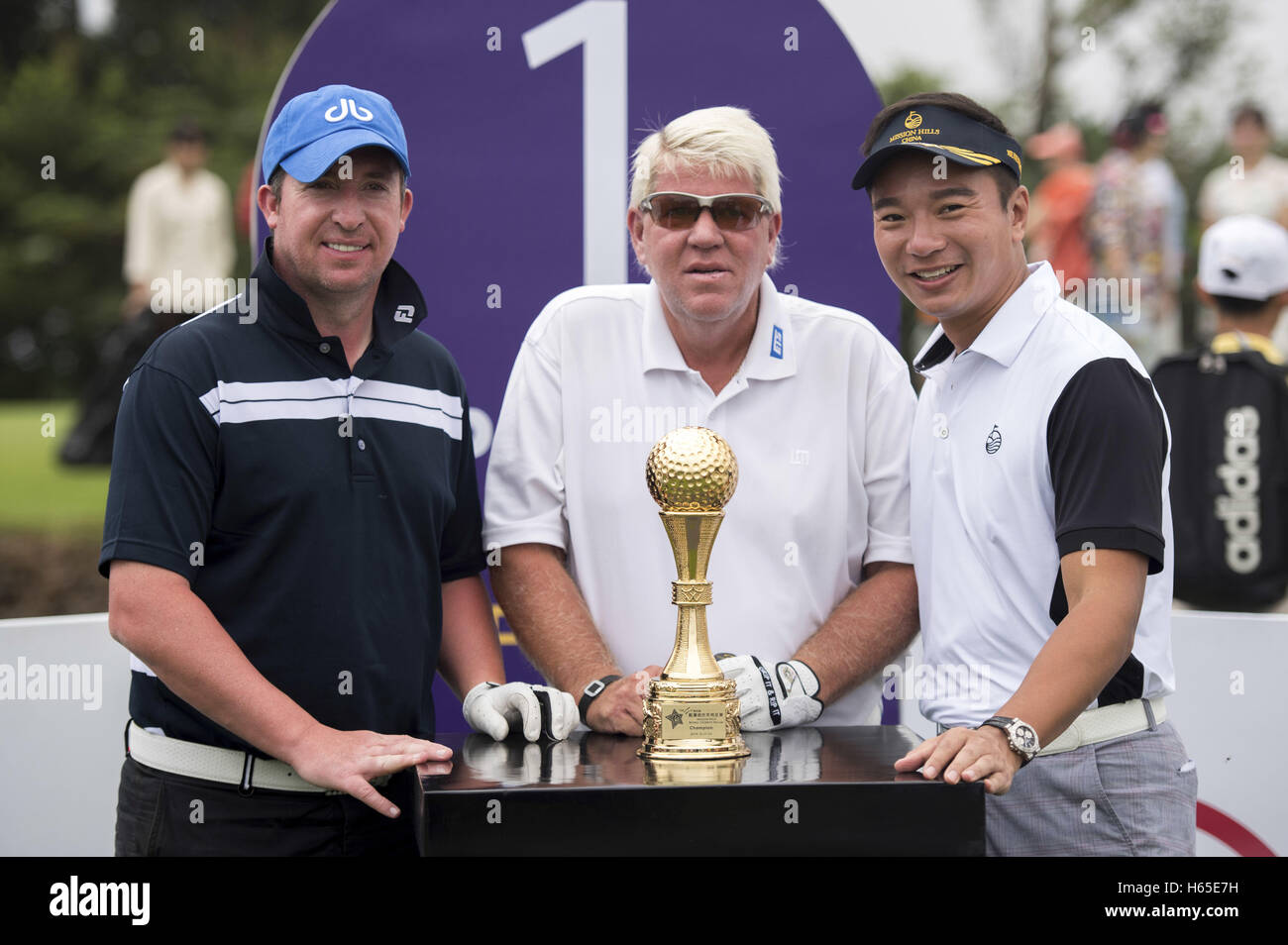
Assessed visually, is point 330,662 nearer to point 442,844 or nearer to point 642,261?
point 442,844

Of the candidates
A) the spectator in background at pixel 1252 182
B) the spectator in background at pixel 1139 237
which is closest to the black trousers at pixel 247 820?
the spectator in background at pixel 1139 237

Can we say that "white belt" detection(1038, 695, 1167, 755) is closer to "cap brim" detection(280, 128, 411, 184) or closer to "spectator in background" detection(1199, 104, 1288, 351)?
"cap brim" detection(280, 128, 411, 184)

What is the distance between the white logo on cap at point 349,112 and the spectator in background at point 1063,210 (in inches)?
288

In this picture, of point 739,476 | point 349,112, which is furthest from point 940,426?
point 349,112

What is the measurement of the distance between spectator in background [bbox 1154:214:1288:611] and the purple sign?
1.97 m

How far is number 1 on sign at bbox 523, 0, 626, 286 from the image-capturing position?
3891mm

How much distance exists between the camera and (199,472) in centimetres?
273

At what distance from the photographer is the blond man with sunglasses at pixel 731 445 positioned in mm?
3176

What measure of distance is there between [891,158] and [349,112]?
112 centimetres

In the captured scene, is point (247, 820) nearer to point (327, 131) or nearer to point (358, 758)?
point (358, 758)

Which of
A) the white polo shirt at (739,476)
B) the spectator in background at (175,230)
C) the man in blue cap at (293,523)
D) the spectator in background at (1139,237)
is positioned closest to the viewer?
the man in blue cap at (293,523)

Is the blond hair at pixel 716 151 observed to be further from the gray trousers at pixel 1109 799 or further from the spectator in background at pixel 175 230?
the spectator in background at pixel 175 230

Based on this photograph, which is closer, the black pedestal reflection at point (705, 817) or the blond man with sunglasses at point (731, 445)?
the black pedestal reflection at point (705, 817)

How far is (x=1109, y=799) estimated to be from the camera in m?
2.87
